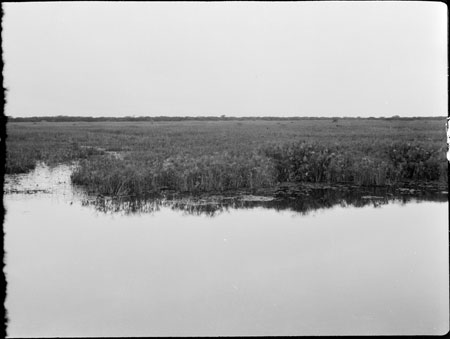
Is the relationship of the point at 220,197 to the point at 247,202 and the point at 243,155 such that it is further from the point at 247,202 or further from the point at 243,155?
the point at 243,155

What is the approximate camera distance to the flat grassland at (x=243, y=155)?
7266 millimetres

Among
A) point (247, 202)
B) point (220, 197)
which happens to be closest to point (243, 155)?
point (220, 197)

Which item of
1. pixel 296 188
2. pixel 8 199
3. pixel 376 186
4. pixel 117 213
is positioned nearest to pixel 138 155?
pixel 117 213

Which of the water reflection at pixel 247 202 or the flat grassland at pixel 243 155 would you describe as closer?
the water reflection at pixel 247 202

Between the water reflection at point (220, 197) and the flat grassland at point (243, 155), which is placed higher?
the flat grassland at point (243, 155)

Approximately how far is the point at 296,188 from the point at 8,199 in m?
5.30

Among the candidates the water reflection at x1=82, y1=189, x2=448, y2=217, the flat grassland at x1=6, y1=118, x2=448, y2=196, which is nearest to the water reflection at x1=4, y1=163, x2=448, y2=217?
the water reflection at x1=82, y1=189, x2=448, y2=217

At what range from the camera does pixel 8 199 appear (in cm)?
614

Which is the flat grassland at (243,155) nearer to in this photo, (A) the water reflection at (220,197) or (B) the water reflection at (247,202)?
(A) the water reflection at (220,197)

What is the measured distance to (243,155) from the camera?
26.4 ft

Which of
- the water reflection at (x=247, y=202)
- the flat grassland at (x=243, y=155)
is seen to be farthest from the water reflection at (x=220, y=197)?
the flat grassland at (x=243, y=155)

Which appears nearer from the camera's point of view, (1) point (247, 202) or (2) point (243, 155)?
(1) point (247, 202)

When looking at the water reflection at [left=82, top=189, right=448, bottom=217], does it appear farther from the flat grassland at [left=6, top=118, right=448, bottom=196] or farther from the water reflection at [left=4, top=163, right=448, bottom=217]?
the flat grassland at [left=6, top=118, right=448, bottom=196]

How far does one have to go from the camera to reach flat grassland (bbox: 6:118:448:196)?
727 cm
